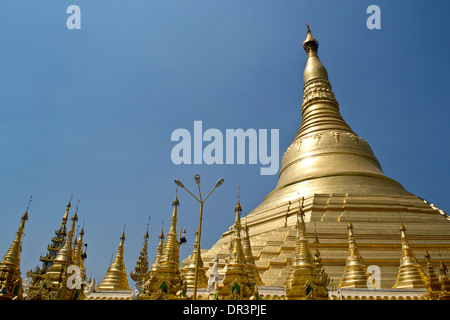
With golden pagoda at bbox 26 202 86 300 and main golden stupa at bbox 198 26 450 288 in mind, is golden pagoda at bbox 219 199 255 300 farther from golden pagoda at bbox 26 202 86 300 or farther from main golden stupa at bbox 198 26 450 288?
golden pagoda at bbox 26 202 86 300

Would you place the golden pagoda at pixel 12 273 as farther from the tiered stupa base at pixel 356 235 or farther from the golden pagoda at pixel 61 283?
the tiered stupa base at pixel 356 235

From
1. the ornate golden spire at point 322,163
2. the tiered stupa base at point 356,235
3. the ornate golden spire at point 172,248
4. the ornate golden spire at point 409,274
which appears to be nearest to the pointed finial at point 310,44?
the ornate golden spire at point 322,163

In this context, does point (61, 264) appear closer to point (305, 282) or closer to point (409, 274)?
→ point (305, 282)

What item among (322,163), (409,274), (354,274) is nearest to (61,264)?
(354,274)

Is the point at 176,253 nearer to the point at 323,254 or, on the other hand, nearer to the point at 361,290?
the point at 361,290

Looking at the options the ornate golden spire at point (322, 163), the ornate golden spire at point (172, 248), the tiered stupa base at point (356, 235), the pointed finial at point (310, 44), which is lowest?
the ornate golden spire at point (172, 248)

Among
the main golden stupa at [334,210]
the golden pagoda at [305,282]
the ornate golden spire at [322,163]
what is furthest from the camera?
the ornate golden spire at [322,163]

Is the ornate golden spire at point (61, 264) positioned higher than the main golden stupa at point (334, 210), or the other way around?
the main golden stupa at point (334, 210)

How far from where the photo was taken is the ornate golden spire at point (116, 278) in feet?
50.6

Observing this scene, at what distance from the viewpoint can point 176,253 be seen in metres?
11.4

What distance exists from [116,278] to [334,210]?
14.4 meters

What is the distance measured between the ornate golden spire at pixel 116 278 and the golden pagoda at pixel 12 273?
141 inches

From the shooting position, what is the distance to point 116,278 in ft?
52.0
